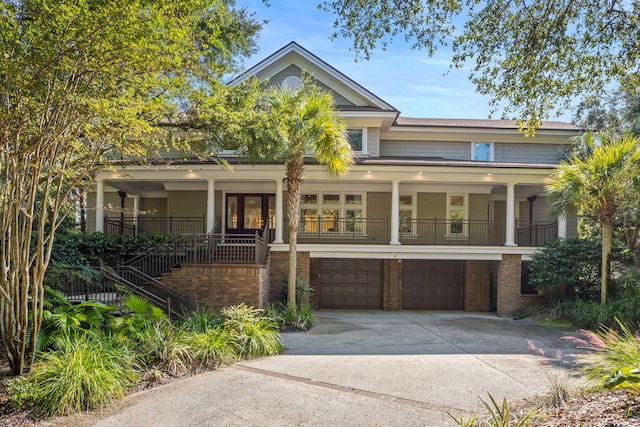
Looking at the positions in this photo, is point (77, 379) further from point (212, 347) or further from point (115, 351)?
point (212, 347)

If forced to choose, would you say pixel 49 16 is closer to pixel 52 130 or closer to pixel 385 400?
pixel 52 130

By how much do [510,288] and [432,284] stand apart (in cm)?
329

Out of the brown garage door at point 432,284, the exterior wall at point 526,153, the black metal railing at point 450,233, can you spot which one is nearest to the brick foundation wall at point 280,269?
the black metal railing at point 450,233

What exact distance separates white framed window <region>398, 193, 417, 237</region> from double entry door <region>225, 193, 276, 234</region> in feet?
17.3

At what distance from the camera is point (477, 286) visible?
16766 millimetres

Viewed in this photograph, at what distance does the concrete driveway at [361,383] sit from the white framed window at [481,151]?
944 cm

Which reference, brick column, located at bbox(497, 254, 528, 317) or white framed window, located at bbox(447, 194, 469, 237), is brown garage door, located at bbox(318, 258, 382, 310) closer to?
white framed window, located at bbox(447, 194, 469, 237)

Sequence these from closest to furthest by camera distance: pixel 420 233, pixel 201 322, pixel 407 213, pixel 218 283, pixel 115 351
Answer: pixel 115 351
pixel 201 322
pixel 218 283
pixel 420 233
pixel 407 213

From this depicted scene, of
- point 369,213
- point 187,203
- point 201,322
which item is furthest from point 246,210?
point 201,322

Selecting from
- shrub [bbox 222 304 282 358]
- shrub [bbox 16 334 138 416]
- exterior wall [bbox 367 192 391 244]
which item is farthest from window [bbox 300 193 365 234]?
shrub [bbox 16 334 138 416]

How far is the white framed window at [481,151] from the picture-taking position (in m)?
18.5

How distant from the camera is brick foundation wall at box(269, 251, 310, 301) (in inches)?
562

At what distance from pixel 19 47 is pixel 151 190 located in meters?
13.0

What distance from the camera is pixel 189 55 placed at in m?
7.12
